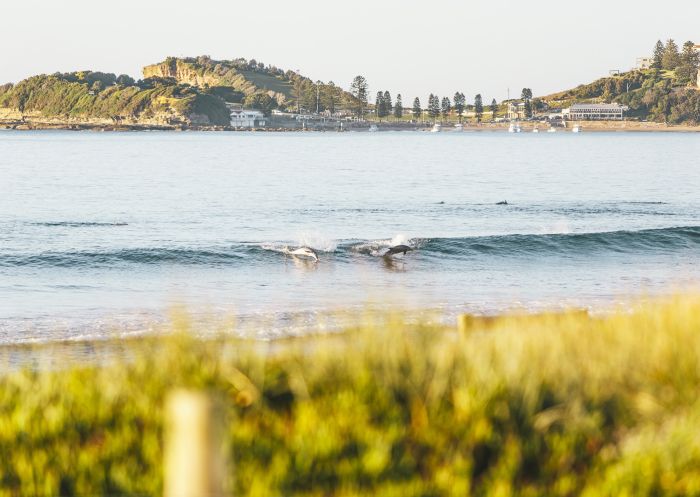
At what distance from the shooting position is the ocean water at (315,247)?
19.4 m

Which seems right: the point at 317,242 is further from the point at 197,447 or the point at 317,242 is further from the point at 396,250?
the point at 197,447

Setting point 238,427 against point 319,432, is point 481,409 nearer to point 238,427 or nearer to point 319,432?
point 319,432

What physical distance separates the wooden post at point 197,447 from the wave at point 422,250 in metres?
23.5

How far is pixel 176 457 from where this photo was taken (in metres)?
3.72

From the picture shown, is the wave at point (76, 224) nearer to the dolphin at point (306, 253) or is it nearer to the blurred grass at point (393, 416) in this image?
the dolphin at point (306, 253)

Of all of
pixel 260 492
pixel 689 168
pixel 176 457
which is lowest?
pixel 689 168

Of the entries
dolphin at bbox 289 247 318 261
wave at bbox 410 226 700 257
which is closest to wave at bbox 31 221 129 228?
dolphin at bbox 289 247 318 261

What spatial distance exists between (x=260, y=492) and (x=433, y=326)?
3009 mm

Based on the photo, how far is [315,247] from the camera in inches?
1195

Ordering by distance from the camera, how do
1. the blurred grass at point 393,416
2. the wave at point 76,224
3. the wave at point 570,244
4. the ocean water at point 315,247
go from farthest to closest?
the wave at point 76,224 < the wave at point 570,244 < the ocean water at point 315,247 < the blurred grass at point 393,416

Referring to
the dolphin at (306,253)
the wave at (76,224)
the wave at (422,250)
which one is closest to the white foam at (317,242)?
the wave at (422,250)

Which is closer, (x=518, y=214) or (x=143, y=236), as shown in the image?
(x=143, y=236)

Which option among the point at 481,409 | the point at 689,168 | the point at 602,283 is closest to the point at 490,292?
the point at 602,283

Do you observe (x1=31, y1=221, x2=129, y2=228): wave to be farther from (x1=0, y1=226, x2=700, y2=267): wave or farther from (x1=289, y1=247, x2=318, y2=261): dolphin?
(x1=289, y1=247, x2=318, y2=261): dolphin
